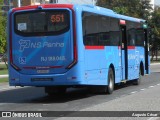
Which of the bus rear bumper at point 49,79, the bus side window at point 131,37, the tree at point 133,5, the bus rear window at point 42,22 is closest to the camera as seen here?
the bus rear bumper at point 49,79

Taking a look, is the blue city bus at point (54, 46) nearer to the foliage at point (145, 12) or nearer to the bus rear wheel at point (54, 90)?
the bus rear wheel at point (54, 90)

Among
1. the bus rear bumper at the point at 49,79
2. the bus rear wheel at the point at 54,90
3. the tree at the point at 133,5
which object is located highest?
the tree at the point at 133,5

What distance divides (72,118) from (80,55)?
5322 mm

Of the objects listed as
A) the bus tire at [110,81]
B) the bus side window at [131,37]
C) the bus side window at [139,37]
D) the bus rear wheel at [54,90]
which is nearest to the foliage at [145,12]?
the bus side window at [139,37]

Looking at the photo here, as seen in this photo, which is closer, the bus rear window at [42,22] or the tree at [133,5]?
the bus rear window at [42,22]

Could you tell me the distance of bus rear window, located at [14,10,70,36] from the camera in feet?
56.8

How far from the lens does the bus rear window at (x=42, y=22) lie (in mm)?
17312

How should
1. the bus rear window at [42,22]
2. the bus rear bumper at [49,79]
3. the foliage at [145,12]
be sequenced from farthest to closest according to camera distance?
the foliage at [145,12], the bus rear window at [42,22], the bus rear bumper at [49,79]

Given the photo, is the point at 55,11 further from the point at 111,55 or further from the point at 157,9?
the point at 157,9

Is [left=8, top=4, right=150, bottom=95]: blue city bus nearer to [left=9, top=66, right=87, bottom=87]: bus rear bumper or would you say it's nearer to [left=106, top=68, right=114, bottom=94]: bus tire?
[left=9, top=66, right=87, bottom=87]: bus rear bumper

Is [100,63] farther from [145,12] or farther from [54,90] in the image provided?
[145,12]

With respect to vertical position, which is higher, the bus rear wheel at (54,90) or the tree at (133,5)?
the tree at (133,5)

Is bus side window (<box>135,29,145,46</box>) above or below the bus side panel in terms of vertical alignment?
above

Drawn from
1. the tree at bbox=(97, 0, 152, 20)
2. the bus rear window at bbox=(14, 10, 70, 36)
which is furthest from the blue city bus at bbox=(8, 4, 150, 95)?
the tree at bbox=(97, 0, 152, 20)
